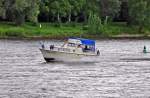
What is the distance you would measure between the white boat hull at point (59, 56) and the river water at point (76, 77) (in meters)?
1.20

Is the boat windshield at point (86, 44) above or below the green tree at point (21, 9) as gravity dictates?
below

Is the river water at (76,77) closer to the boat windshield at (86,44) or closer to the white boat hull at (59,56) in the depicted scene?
the white boat hull at (59,56)

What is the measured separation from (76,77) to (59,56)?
22658mm

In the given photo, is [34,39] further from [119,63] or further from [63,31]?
[119,63]

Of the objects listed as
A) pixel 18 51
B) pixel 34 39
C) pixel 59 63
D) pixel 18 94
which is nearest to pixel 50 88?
Result: pixel 18 94

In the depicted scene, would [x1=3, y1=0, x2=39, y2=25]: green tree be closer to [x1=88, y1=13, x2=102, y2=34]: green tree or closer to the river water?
[x1=88, y1=13, x2=102, y2=34]: green tree

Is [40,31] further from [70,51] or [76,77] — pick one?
[76,77]

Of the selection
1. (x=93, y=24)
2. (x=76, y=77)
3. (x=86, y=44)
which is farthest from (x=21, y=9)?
(x=76, y=77)

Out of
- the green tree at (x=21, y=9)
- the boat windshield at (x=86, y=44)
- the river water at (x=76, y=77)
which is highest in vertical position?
the green tree at (x=21, y=9)

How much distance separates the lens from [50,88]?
75.0m

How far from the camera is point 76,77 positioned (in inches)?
3425

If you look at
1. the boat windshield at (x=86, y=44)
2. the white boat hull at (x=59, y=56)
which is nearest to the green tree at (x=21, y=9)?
the boat windshield at (x=86, y=44)

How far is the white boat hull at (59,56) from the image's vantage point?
109 metres

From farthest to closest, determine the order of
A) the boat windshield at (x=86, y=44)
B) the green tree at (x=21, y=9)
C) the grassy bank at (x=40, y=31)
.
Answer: the green tree at (x=21, y=9) → the grassy bank at (x=40, y=31) → the boat windshield at (x=86, y=44)
